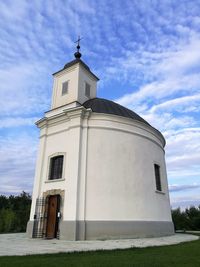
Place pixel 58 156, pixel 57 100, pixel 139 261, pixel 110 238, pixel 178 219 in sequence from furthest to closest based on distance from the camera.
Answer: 1. pixel 178 219
2. pixel 57 100
3. pixel 58 156
4. pixel 110 238
5. pixel 139 261

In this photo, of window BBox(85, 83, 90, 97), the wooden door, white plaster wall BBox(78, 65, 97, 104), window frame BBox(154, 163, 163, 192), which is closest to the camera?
the wooden door

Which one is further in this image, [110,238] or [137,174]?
[137,174]

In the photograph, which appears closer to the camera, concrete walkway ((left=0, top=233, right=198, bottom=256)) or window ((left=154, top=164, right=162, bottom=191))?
concrete walkway ((left=0, top=233, right=198, bottom=256))

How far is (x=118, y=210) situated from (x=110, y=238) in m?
1.52

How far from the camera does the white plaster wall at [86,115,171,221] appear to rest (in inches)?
573

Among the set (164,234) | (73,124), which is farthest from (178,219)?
(73,124)

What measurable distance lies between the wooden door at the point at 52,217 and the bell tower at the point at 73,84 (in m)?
6.27

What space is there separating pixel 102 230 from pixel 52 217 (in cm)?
302

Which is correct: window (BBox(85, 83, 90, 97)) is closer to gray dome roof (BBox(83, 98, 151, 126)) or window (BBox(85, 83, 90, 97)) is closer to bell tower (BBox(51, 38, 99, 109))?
bell tower (BBox(51, 38, 99, 109))

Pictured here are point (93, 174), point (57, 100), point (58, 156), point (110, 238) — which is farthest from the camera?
point (57, 100)

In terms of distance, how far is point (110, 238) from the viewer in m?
13.9

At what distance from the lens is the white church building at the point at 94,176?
14.2 m

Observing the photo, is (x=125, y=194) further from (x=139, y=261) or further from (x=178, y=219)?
(x=178, y=219)

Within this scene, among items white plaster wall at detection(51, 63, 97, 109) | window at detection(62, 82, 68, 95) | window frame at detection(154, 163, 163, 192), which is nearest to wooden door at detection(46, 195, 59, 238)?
white plaster wall at detection(51, 63, 97, 109)
